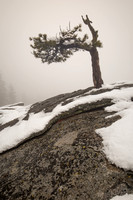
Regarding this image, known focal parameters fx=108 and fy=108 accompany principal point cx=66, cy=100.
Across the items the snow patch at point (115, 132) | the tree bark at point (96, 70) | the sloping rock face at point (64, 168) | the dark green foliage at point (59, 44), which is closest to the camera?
the sloping rock face at point (64, 168)

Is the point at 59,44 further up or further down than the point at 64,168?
further up

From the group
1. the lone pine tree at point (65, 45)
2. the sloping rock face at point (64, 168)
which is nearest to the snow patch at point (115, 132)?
the sloping rock face at point (64, 168)

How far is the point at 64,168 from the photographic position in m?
3.92

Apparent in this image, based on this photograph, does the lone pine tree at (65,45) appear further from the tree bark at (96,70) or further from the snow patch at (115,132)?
the snow patch at (115,132)

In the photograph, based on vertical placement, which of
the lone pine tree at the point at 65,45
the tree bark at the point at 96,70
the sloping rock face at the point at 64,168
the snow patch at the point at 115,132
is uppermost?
the lone pine tree at the point at 65,45

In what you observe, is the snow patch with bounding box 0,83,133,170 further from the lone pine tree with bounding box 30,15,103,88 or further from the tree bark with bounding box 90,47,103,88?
the lone pine tree with bounding box 30,15,103,88

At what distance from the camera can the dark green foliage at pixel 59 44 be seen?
9.08 m

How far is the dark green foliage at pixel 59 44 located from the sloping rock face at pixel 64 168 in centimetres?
689

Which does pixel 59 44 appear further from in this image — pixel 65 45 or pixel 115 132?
pixel 115 132

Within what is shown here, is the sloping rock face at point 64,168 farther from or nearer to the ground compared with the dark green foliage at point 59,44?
nearer to the ground

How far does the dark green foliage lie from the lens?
9078 mm

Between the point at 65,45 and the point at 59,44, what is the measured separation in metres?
0.57

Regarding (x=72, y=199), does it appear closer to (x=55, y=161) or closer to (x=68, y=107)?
(x=55, y=161)

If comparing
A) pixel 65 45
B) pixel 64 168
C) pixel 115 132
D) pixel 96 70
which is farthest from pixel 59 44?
pixel 64 168
